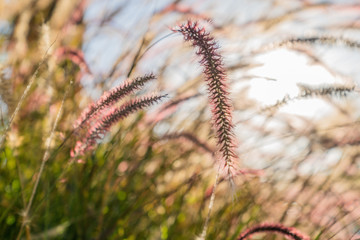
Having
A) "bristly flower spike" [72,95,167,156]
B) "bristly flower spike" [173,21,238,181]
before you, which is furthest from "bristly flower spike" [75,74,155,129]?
"bristly flower spike" [173,21,238,181]

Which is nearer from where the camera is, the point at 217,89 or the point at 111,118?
the point at 217,89

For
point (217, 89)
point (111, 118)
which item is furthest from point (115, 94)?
point (217, 89)

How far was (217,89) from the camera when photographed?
81cm

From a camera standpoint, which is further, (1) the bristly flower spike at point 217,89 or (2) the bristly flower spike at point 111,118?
(2) the bristly flower spike at point 111,118

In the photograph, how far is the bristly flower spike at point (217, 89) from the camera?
0.78 meters

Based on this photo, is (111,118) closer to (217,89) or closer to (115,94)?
(115,94)

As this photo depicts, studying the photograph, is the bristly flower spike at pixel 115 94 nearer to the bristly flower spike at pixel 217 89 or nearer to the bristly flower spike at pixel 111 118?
the bristly flower spike at pixel 111 118

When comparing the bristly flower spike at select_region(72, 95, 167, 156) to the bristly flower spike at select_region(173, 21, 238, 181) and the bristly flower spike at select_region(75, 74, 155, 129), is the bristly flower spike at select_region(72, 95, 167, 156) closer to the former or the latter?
the bristly flower spike at select_region(75, 74, 155, 129)

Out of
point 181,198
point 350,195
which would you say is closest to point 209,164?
point 181,198

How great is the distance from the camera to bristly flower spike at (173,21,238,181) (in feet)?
2.56

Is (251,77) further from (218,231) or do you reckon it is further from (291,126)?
(218,231)

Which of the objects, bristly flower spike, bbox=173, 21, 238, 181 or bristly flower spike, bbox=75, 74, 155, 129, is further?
bristly flower spike, bbox=75, 74, 155, 129

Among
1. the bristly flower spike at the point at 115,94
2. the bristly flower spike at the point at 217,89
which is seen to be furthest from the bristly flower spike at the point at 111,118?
the bristly flower spike at the point at 217,89

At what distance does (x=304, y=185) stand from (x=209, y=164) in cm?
47
